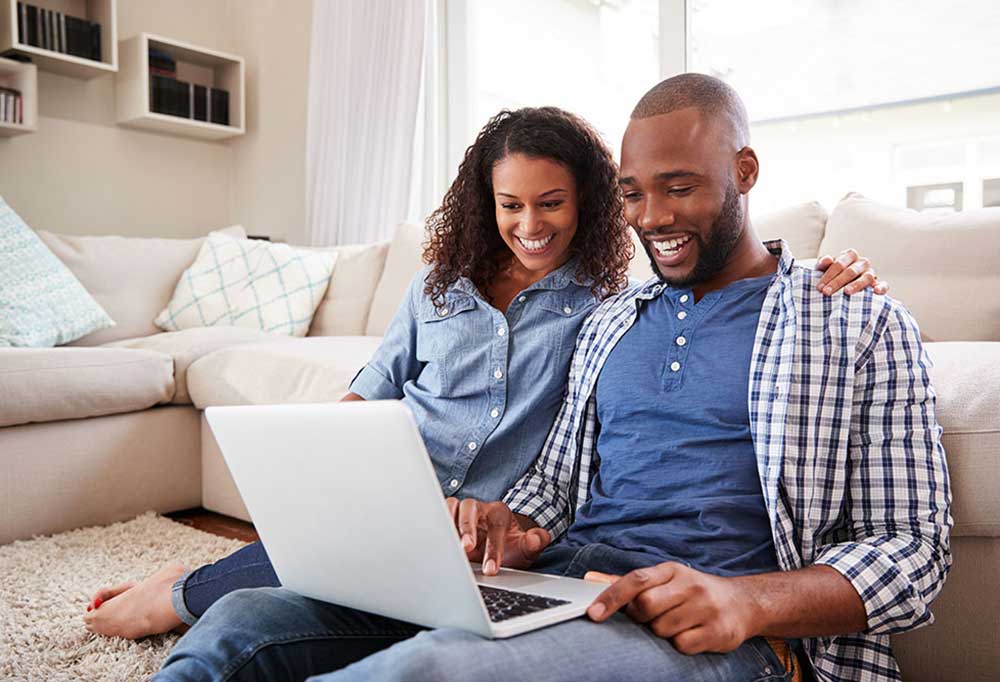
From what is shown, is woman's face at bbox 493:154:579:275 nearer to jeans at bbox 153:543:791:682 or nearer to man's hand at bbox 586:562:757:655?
jeans at bbox 153:543:791:682

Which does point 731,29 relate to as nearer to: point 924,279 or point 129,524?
point 924,279

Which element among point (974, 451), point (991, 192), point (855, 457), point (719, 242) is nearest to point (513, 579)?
point (855, 457)

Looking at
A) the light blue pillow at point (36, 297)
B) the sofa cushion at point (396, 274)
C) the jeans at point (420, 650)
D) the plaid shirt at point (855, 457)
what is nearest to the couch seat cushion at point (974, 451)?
the plaid shirt at point (855, 457)

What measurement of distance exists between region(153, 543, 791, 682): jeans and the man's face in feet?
1.28

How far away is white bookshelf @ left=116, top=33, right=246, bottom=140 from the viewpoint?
3664mm

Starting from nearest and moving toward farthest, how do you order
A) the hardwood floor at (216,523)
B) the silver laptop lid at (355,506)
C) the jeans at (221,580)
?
the silver laptop lid at (355,506)
the jeans at (221,580)
the hardwood floor at (216,523)

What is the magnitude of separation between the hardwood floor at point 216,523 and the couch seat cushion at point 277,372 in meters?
0.29

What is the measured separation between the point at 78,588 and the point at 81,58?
2513 millimetres

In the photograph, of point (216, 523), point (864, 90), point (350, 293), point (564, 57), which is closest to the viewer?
point (216, 523)

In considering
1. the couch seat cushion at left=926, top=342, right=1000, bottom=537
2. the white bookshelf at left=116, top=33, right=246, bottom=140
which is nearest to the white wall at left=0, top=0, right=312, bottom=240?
the white bookshelf at left=116, top=33, right=246, bottom=140

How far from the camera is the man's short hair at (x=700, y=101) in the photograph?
1.14 metres

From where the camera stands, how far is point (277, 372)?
86.9 inches

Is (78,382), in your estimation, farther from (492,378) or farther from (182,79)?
(182,79)

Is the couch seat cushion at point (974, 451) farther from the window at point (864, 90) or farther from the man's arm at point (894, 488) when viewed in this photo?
the window at point (864, 90)
